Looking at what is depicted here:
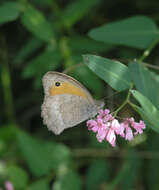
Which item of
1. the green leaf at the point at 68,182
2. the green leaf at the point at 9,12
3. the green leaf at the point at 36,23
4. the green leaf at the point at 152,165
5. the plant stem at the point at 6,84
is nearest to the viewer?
the green leaf at the point at 9,12

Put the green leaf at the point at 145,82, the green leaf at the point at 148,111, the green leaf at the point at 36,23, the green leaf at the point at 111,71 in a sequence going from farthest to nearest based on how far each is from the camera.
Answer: the green leaf at the point at 36,23, the green leaf at the point at 145,82, the green leaf at the point at 111,71, the green leaf at the point at 148,111

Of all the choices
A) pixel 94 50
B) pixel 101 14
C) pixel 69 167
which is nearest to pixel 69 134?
pixel 69 167

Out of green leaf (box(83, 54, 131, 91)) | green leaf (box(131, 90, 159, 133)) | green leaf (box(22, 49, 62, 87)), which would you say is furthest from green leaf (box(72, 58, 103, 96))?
green leaf (box(131, 90, 159, 133))

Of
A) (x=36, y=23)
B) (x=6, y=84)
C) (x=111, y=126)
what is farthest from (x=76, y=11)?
A: (x=111, y=126)

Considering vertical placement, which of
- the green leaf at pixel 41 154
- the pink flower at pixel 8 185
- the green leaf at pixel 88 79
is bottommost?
the pink flower at pixel 8 185

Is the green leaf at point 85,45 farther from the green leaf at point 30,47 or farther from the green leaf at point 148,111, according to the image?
the green leaf at point 148,111

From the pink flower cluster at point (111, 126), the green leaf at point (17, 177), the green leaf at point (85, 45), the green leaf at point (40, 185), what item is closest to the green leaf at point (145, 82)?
the pink flower cluster at point (111, 126)

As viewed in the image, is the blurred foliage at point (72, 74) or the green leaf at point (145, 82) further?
the blurred foliage at point (72, 74)

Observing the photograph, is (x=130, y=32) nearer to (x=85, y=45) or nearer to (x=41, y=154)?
(x=85, y=45)
